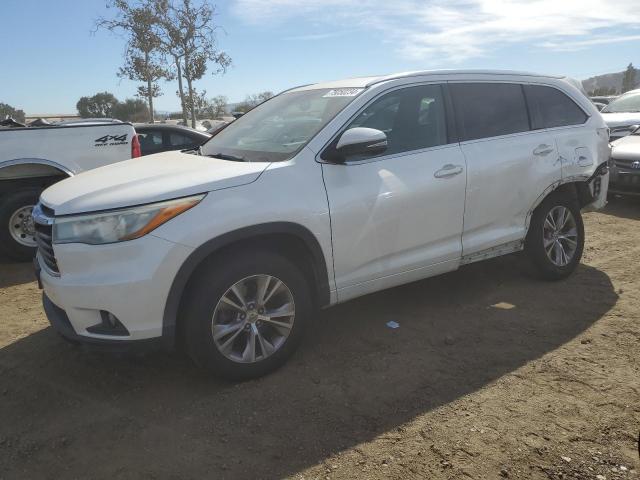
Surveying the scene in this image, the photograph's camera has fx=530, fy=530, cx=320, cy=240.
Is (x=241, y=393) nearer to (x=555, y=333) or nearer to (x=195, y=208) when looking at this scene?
(x=195, y=208)

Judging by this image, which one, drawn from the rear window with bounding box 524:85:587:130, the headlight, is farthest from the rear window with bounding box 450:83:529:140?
the headlight

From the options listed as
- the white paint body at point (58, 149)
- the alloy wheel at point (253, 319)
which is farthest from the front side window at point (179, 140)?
the alloy wheel at point (253, 319)

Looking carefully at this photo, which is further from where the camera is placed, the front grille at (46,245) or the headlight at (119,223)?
the front grille at (46,245)

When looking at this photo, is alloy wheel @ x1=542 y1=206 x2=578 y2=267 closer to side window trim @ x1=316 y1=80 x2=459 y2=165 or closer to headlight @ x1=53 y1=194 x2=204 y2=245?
side window trim @ x1=316 y1=80 x2=459 y2=165

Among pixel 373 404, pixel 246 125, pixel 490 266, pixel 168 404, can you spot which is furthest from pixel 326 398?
pixel 490 266

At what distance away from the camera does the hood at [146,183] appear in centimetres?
288

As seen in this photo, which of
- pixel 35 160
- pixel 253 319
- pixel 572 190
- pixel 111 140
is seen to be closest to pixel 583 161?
pixel 572 190

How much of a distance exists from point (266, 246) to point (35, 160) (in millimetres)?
3993

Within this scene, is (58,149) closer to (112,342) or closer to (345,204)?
(112,342)

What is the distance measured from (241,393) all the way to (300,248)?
95 centimetres

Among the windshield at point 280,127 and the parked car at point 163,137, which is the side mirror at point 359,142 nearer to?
the windshield at point 280,127

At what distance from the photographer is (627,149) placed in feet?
26.0

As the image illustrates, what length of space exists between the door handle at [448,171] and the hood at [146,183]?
1297 millimetres

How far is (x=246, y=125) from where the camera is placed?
13.9ft
